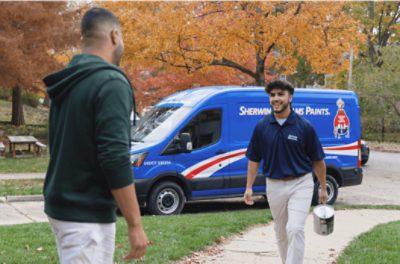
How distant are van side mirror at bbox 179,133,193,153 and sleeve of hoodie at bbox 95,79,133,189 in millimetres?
7705

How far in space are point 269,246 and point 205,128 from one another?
3.75 metres

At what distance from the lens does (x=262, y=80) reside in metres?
20.1

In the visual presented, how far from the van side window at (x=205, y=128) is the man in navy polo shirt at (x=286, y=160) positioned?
5027 mm

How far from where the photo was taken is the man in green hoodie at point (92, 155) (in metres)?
2.92

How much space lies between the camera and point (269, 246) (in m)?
7.89

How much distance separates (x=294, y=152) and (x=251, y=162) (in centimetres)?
59

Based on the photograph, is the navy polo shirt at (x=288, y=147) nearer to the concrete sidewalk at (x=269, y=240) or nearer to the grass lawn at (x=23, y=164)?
the concrete sidewalk at (x=269, y=240)

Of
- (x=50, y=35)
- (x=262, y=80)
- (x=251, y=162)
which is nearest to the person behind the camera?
(x=251, y=162)

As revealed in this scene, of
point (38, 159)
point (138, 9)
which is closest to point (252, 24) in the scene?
point (138, 9)

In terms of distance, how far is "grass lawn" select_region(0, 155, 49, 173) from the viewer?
17.4 m

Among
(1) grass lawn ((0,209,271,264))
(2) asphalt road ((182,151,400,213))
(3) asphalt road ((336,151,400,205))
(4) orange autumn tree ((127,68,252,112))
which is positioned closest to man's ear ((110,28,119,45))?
(1) grass lawn ((0,209,271,264))

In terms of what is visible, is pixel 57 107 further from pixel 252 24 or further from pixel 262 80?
pixel 262 80

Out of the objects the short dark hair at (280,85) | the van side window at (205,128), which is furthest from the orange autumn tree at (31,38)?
the short dark hair at (280,85)

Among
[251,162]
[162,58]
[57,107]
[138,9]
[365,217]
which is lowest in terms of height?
[365,217]
